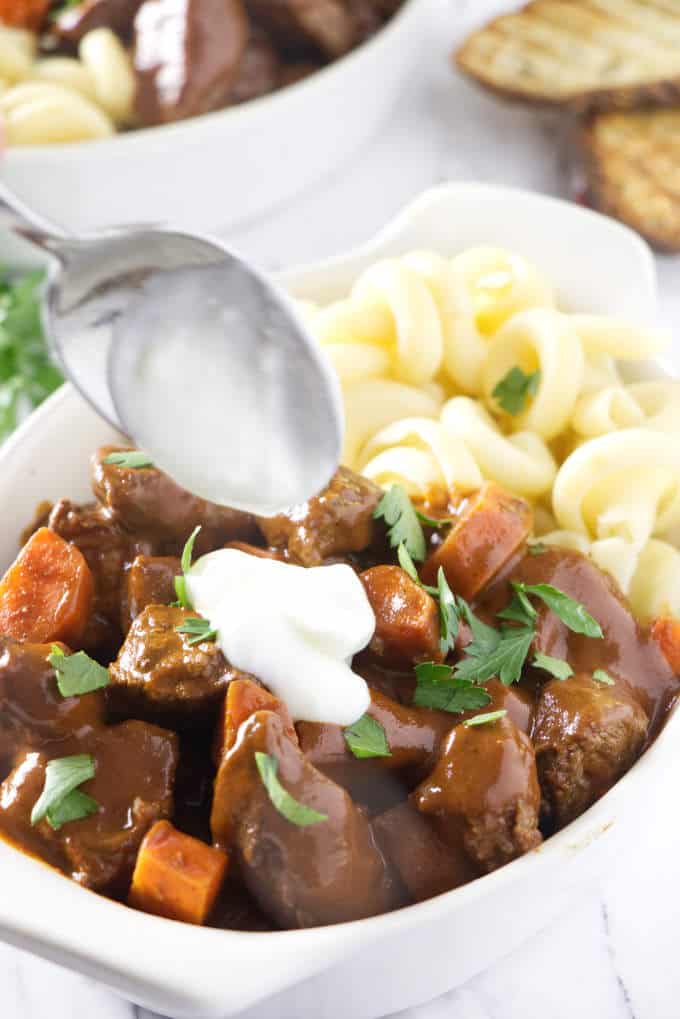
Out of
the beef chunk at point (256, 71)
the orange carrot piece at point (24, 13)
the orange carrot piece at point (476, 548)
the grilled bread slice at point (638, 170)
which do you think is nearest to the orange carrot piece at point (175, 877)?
the orange carrot piece at point (476, 548)

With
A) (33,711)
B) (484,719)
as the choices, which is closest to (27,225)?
(33,711)

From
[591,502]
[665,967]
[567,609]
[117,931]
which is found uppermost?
[117,931]

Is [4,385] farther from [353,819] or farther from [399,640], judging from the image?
[353,819]

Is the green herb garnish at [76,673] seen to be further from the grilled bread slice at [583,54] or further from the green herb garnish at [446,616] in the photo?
the grilled bread slice at [583,54]

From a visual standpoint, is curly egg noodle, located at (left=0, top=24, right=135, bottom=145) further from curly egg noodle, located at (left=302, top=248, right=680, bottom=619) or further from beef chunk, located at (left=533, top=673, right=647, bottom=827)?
beef chunk, located at (left=533, top=673, right=647, bottom=827)

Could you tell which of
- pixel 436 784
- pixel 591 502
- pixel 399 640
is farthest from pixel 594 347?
pixel 436 784

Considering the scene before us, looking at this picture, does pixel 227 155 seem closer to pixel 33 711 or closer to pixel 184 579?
pixel 184 579
